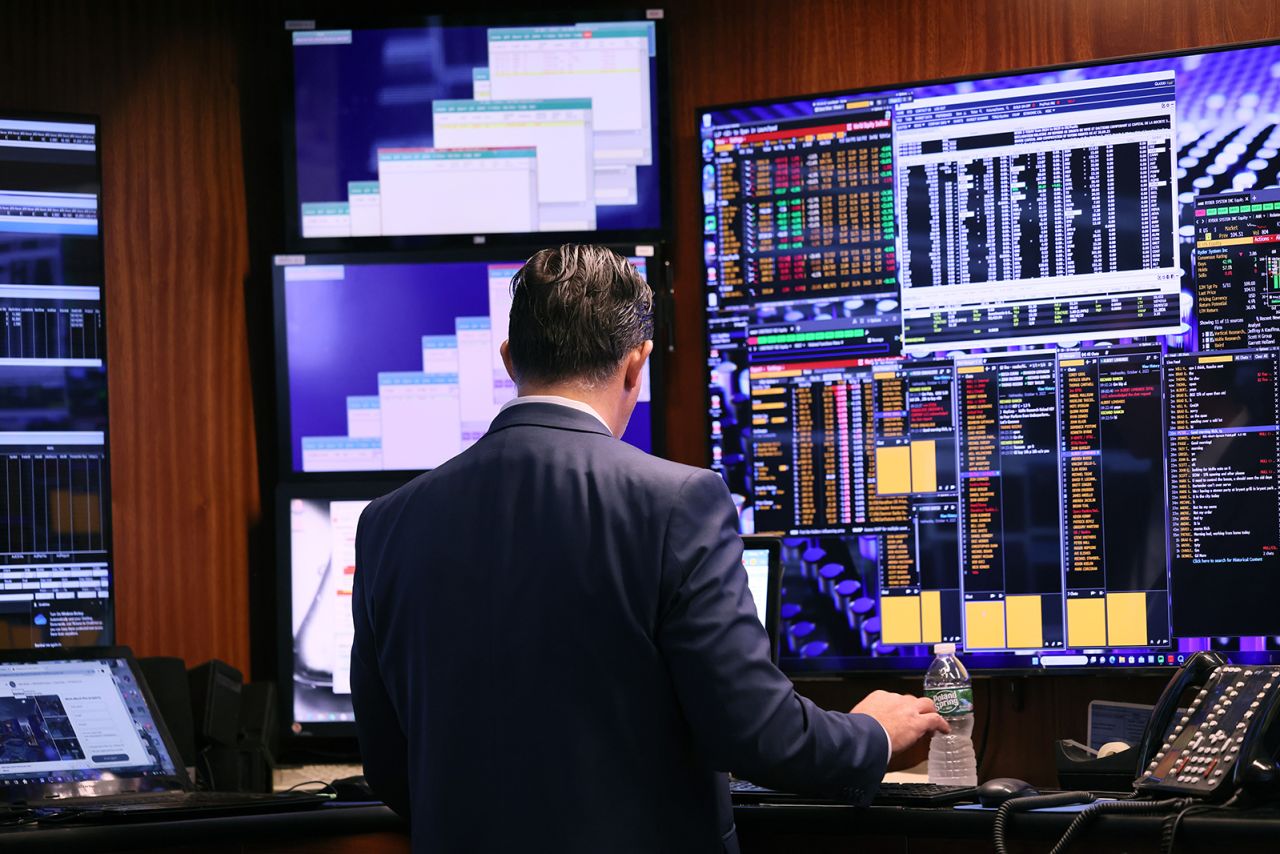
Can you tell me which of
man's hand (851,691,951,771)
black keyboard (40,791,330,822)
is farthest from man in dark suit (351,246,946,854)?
black keyboard (40,791,330,822)

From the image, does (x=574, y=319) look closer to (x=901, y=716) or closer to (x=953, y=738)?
(x=901, y=716)

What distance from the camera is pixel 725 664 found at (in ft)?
5.15

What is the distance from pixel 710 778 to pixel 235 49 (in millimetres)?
2179

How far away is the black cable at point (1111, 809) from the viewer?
6.39ft

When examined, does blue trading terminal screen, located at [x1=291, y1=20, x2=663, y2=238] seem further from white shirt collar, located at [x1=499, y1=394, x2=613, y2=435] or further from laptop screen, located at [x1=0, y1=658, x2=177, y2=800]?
white shirt collar, located at [x1=499, y1=394, x2=613, y2=435]

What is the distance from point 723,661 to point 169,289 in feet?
6.41

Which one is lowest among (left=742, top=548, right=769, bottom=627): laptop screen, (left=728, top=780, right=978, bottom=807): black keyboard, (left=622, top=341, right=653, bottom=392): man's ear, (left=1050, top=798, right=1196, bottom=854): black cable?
(left=728, top=780, right=978, bottom=807): black keyboard

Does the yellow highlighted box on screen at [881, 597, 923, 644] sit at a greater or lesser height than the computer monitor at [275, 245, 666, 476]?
lesser

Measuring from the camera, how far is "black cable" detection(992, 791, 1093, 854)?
6.52 ft

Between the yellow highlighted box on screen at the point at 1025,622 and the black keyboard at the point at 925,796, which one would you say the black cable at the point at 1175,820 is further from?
the yellow highlighted box on screen at the point at 1025,622

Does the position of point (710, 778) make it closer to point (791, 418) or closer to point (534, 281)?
point (534, 281)

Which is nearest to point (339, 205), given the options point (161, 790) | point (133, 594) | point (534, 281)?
point (133, 594)

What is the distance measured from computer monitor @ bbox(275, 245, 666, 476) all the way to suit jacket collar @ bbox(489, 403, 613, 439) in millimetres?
1310

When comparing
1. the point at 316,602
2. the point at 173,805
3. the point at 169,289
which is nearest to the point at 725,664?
the point at 173,805
